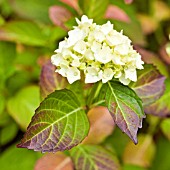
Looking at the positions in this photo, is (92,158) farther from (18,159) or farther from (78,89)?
(18,159)

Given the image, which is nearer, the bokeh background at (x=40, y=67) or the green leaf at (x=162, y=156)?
the bokeh background at (x=40, y=67)

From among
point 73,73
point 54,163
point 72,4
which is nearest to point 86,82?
point 73,73

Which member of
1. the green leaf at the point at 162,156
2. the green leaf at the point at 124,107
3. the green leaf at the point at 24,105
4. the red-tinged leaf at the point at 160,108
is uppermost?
the green leaf at the point at 124,107

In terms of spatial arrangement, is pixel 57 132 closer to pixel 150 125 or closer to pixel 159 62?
pixel 159 62

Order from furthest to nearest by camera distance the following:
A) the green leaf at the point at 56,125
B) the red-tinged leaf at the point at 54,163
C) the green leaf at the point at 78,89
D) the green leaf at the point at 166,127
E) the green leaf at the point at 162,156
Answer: the green leaf at the point at 162,156 → the green leaf at the point at 166,127 → the red-tinged leaf at the point at 54,163 → the green leaf at the point at 78,89 → the green leaf at the point at 56,125

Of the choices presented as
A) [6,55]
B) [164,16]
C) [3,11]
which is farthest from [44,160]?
[164,16]

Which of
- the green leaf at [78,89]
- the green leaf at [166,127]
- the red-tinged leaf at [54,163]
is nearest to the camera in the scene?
the green leaf at [78,89]

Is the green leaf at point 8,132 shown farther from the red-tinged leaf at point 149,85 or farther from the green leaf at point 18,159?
the red-tinged leaf at point 149,85

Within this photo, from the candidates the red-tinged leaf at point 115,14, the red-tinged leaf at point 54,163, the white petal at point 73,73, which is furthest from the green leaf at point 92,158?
the red-tinged leaf at point 115,14

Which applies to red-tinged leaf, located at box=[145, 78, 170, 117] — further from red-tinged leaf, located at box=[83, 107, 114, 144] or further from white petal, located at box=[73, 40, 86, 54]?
white petal, located at box=[73, 40, 86, 54]
